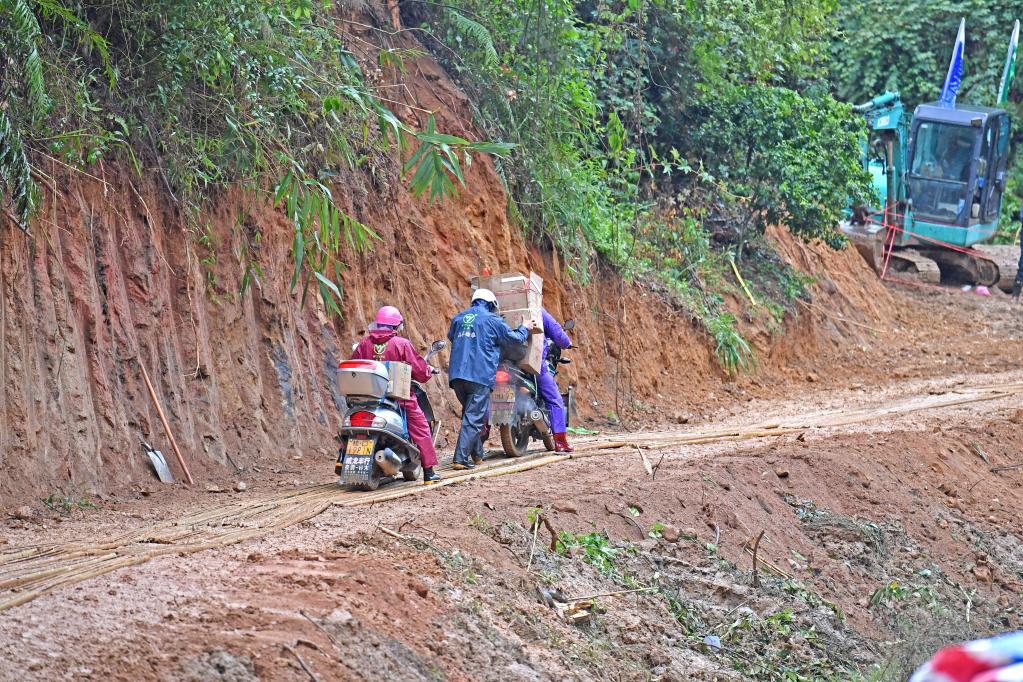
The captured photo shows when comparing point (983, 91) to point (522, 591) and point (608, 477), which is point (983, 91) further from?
point (522, 591)

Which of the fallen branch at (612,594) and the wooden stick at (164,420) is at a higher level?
the wooden stick at (164,420)

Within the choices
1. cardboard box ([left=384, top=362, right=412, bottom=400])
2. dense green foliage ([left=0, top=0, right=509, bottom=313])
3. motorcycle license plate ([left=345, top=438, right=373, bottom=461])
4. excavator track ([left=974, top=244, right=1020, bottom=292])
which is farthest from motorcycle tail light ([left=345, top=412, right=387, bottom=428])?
excavator track ([left=974, top=244, right=1020, bottom=292])

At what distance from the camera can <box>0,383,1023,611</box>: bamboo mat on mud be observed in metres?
6.97

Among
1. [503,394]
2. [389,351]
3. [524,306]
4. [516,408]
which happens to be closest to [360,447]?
[389,351]

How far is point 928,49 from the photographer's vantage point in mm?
34938

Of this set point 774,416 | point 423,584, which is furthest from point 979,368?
point 423,584

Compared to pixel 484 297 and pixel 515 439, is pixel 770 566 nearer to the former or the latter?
pixel 515 439

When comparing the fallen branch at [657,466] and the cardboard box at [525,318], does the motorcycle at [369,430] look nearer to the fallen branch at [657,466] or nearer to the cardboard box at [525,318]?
the fallen branch at [657,466]

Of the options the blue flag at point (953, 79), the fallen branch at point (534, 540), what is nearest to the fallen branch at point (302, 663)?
the fallen branch at point (534, 540)

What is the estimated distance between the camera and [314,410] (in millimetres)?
12852

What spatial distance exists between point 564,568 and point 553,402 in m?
4.05

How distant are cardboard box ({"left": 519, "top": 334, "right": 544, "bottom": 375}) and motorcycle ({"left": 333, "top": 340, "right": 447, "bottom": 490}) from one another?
80.8 inches

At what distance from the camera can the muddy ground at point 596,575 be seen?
600cm

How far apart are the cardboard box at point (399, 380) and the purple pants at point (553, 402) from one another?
7.41 feet
